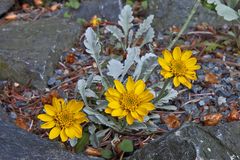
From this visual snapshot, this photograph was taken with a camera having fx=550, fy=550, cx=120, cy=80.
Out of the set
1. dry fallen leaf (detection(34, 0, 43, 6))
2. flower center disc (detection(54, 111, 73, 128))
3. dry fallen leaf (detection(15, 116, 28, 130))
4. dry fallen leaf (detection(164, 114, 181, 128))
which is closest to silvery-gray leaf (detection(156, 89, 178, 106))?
dry fallen leaf (detection(164, 114, 181, 128))

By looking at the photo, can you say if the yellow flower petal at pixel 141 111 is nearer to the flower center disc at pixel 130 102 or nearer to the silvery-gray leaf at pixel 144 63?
the flower center disc at pixel 130 102

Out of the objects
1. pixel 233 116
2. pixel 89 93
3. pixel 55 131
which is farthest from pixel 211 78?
pixel 55 131

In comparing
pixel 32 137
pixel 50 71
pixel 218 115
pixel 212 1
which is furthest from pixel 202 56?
Answer: pixel 32 137

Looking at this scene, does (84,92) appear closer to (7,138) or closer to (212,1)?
(7,138)

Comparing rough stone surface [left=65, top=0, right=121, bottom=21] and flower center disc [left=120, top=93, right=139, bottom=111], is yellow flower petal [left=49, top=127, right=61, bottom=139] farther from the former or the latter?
rough stone surface [left=65, top=0, right=121, bottom=21]

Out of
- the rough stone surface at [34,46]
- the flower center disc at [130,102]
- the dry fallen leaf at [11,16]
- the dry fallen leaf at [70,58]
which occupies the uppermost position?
the flower center disc at [130,102]

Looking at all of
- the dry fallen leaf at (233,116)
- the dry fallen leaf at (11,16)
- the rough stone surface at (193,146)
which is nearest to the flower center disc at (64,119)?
the rough stone surface at (193,146)
